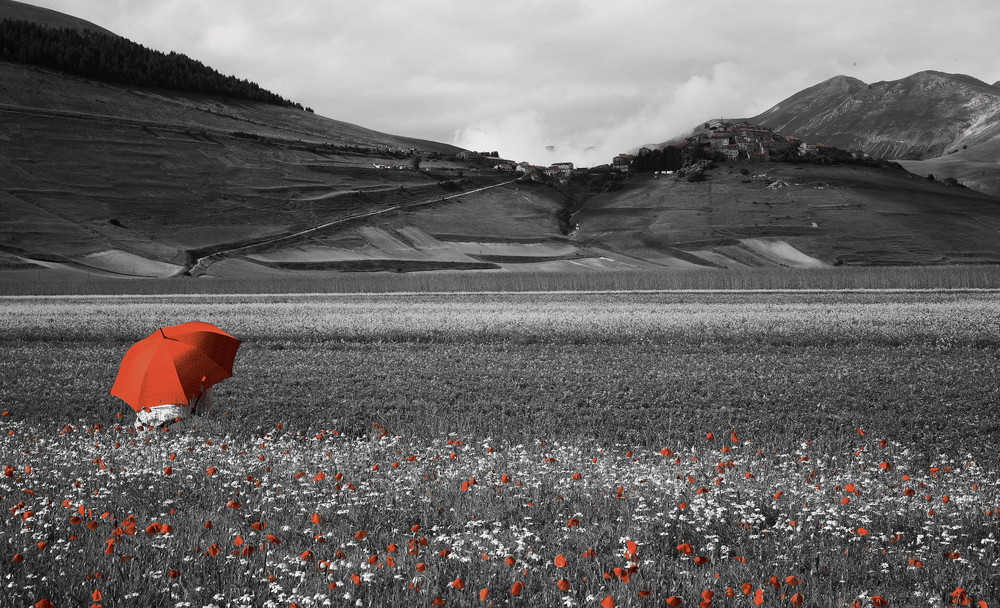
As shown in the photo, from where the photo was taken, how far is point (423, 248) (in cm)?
12575

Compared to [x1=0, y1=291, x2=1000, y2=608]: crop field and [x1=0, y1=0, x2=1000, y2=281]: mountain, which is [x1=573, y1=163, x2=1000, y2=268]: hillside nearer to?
[x1=0, y1=0, x2=1000, y2=281]: mountain

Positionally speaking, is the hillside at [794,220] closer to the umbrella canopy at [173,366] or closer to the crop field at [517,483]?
the crop field at [517,483]

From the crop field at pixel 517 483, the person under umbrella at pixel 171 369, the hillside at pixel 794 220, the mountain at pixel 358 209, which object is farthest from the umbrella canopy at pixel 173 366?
the hillside at pixel 794 220

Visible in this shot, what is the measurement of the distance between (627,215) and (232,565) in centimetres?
14614

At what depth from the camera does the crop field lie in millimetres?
5848

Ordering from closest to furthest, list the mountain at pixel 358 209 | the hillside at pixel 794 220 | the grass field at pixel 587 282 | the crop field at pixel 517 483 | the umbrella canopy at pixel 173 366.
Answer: the crop field at pixel 517 483
the umbrella canopy at pixel 173 366
the grass field at pixel 587 282
the mountain at pixel 358 209
the hillside at pixel 794 220

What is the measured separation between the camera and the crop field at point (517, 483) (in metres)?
5.85

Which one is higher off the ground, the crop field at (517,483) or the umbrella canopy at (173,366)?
the umbrella canopy at (173,366)

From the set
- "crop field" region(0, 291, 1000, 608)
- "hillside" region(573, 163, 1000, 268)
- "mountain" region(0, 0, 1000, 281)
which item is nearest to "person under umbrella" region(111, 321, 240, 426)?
"crop field" region(0, 291, 1000, 608)

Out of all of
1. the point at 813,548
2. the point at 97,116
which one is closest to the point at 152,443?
the point at 813,548

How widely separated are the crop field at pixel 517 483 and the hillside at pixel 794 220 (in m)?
104

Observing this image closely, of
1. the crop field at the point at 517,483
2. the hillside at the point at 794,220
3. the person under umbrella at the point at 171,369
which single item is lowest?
the crop field at the point at 517,483

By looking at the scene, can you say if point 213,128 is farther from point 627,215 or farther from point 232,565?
point 232,565

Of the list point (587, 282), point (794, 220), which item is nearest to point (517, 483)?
point (587, 282)
